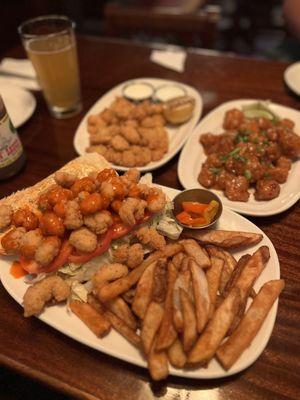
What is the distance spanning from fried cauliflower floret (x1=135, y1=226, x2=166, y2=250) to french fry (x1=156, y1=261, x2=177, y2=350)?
0.26 metres

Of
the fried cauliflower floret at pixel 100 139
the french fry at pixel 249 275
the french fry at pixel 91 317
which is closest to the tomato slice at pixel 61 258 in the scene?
the french fry at pixel 91 317

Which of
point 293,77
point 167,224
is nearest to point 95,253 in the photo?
point 167,224

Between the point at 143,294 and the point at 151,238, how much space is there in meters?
0.37

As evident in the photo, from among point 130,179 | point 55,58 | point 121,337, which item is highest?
point 55,58

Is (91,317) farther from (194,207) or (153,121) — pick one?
(153,121)

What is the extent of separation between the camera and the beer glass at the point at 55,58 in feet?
9.96

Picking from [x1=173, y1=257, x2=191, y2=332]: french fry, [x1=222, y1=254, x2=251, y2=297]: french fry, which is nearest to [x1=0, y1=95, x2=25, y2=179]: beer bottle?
[x1=173, y1=257, x2=191, y2=332]: french fry

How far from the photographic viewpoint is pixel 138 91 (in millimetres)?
3451

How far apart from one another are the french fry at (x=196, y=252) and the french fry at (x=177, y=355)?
1.39 feet

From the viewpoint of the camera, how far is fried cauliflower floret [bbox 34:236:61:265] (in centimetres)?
178

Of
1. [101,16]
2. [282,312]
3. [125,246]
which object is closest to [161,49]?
[125,246]

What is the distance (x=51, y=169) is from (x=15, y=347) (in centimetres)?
146

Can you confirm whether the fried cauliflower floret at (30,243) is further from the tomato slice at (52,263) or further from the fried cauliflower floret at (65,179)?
the fried cauliflower floret at (65,179)

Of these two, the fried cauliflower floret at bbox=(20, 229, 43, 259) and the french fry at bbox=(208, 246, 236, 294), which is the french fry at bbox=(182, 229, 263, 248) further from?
the fried cauliflower floret at bbox=(20, 229, 43, 259)
